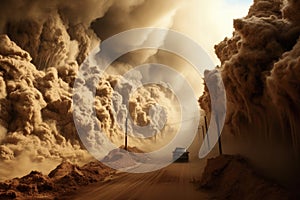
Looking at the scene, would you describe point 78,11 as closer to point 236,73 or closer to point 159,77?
point 159,77

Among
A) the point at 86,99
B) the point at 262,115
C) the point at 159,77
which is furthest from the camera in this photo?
the point at 159,77

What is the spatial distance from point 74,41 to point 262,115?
67.5ft

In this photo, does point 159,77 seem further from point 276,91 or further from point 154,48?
point 276,91

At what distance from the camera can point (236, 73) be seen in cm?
665

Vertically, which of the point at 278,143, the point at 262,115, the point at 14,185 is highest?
the point at 262,115

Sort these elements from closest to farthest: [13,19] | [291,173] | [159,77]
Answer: [291,173], [13,19], [159,77]

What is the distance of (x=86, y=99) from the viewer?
70.1ft

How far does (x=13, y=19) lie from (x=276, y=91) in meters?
20.1

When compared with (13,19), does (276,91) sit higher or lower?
lower

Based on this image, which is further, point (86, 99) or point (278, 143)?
point (86, 99)

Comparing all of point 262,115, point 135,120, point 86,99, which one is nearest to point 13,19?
point 86,99

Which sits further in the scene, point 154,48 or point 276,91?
point 154,48

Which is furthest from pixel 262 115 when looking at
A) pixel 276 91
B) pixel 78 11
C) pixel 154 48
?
pixel 154 48

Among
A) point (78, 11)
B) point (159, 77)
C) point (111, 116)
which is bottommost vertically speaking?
point (111, 116)
